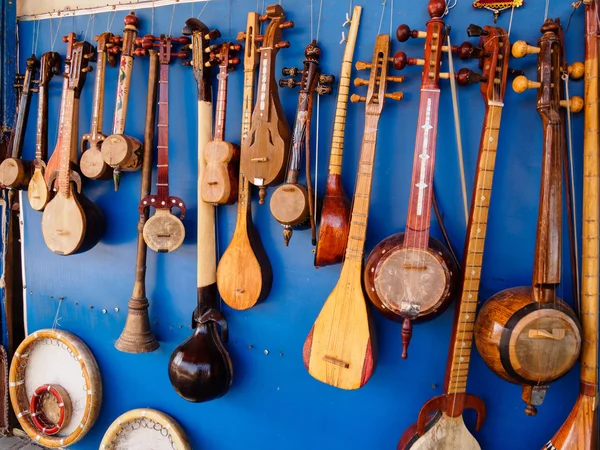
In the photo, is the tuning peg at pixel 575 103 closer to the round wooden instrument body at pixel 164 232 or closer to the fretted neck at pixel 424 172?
the fretted neck at pixel 424 172

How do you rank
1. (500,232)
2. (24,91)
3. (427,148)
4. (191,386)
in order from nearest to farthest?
(427,148)
(500,232)
(191,386)
(24,91)

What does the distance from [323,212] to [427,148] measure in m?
0.42

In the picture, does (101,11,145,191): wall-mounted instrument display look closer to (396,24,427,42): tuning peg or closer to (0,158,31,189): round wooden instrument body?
(0,158,31,189): round wooden instrument body

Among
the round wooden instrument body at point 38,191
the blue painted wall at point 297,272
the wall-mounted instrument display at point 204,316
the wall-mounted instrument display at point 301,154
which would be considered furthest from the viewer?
the round wooden instrument body at point 38,191

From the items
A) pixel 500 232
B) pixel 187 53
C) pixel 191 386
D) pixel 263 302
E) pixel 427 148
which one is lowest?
pixel 191 386

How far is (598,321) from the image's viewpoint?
1412 mm

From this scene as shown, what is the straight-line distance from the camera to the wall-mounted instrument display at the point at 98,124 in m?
2.11

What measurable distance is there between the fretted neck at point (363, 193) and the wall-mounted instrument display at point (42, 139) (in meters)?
1.56

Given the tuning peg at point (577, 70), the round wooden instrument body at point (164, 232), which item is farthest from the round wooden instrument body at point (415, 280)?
the round wooden instrument body at point (164, 232)

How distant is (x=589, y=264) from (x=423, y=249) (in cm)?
49

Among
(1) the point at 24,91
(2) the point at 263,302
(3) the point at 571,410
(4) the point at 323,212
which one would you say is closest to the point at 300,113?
(4) the point at 323,212

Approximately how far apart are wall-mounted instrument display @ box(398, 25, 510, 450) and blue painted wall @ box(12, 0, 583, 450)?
12cm

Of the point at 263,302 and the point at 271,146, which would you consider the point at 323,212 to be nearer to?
the point at 271,146

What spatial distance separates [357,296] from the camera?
1.62m
